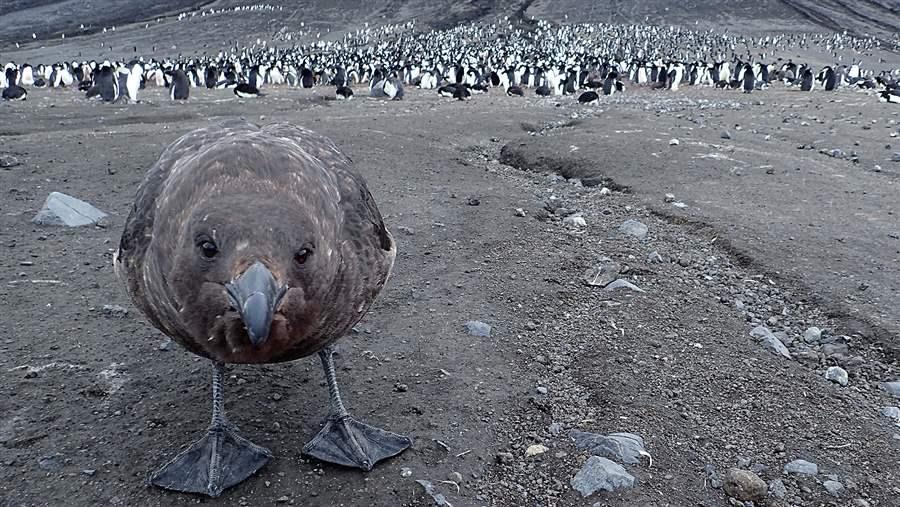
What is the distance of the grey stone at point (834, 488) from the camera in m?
3.17

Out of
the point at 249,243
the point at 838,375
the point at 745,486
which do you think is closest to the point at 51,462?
the point at 249,243

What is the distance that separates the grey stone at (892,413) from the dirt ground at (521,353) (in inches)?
2.0

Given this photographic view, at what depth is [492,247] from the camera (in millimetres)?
6293

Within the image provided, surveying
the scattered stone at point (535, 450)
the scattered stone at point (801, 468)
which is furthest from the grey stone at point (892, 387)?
the scattered stone at point (535, 450)

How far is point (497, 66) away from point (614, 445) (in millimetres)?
34015

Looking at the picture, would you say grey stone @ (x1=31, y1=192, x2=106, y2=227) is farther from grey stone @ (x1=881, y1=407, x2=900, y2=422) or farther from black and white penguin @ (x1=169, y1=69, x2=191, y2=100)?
black and white penguin @ (x1=169, y1=69, x2=191, y2=100)

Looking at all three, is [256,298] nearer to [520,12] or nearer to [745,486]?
[745,486]

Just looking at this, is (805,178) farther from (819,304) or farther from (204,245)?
(204,245)

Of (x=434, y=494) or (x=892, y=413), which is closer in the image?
(x=434, y=494)

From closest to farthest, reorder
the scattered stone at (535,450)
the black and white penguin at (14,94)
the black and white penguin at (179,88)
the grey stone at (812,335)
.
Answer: the scattered stone at (535,450)
the grey stone at (812,335)
the black and white penguin at (14,94)
the black and white penguin at (179,88)

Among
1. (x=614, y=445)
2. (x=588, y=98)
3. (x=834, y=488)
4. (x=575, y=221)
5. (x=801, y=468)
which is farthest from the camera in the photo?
(x=588, y=98)

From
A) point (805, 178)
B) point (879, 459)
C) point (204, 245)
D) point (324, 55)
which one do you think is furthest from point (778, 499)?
point (324, 55)

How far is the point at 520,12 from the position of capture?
206ft

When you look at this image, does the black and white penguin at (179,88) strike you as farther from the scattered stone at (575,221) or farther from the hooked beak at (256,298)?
the hooked beak at (256,298)
